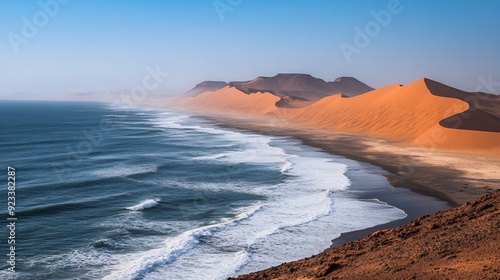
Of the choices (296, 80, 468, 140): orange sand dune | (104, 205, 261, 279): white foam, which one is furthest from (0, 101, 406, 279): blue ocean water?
(296, 80, 468, 140): orange sand dune

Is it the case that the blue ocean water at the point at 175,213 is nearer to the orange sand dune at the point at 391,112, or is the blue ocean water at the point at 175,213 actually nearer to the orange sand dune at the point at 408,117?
the orange sand dune at the point at 408,117

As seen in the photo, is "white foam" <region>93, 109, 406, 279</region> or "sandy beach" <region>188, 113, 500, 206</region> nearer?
"white foam" <region>93, 109, 406, 279</region>

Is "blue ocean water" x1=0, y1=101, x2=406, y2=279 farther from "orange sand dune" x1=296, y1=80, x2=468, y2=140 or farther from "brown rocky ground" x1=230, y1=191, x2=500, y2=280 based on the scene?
"orange sand dune" x1=296, y1=80, x2=468, y2=140

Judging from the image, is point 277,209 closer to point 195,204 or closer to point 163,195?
point 195,204

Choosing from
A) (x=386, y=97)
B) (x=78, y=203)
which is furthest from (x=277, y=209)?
(x=386, y=97)

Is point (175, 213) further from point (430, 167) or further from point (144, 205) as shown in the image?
point (430, 167)
